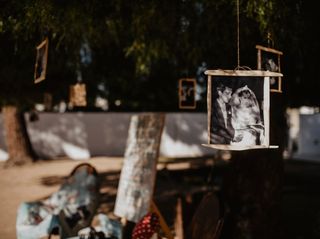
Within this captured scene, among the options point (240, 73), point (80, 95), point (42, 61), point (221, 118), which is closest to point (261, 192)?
point (221, 118)

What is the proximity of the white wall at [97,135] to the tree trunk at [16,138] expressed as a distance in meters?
2.09

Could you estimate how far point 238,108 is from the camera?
115 inches

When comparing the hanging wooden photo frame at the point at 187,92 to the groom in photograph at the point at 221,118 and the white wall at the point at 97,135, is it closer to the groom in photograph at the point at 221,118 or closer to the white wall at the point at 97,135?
the groom in photograph at the point at 221,118

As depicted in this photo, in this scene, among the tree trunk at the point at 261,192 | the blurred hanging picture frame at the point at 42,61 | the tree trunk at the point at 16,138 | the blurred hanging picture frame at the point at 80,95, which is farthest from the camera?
the tree trunk at the point at 16,138

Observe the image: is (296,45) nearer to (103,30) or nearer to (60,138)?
(103,30)

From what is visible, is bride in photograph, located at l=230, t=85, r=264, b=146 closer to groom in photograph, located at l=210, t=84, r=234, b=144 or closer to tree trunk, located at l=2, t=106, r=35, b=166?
groom in photograph, located at l=210, t=84, r=234, b=144

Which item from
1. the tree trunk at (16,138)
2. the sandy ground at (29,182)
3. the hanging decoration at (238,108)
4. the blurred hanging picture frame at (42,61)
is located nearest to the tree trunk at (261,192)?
the hanging decoration at (238,108)

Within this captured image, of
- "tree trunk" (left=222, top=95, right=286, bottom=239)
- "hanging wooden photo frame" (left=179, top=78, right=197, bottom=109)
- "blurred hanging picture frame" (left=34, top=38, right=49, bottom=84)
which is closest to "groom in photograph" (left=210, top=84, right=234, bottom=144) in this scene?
"blurred hanging picture frame" (left=34, top=38, right=49, bottom=84)

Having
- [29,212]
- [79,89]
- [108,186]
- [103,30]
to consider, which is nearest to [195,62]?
[103,30]

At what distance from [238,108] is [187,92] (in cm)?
256

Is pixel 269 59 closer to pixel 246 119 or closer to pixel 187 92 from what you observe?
pixel 246 119

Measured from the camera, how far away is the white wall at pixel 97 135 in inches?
734

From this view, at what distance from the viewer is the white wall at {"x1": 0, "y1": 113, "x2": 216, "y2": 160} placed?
1866 cm

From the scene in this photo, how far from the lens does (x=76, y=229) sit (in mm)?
5355
